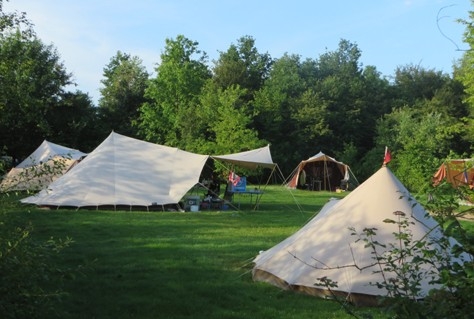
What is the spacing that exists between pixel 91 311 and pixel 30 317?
8.90 ft

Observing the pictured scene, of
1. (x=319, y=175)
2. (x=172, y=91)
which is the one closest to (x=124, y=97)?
(x=172, y=91)

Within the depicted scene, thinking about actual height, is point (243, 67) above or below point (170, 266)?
above

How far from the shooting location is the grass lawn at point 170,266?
5.53m

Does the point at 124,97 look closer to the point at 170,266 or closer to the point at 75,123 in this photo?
Result: the point at 75,123

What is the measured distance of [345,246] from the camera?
6.13 meters

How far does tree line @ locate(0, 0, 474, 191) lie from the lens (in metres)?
33.3

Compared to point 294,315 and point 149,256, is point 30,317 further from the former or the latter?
point 149,256

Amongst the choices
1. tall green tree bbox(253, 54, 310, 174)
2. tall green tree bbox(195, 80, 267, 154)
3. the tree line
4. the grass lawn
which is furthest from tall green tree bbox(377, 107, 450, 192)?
the grass lawn

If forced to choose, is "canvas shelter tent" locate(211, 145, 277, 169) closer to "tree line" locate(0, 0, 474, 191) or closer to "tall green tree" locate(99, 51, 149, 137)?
"tree line" locate(0, 0, 474, 191)

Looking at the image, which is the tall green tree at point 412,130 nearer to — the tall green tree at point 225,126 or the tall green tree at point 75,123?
the tall green tree at point 225,126

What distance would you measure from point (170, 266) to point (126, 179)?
8380 mm

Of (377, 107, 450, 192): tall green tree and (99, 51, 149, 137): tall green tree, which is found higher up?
(99, 51, 149, 137): tall green tree

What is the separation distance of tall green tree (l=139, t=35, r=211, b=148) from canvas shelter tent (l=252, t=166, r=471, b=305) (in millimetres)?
31998

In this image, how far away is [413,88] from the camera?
1807 inches
